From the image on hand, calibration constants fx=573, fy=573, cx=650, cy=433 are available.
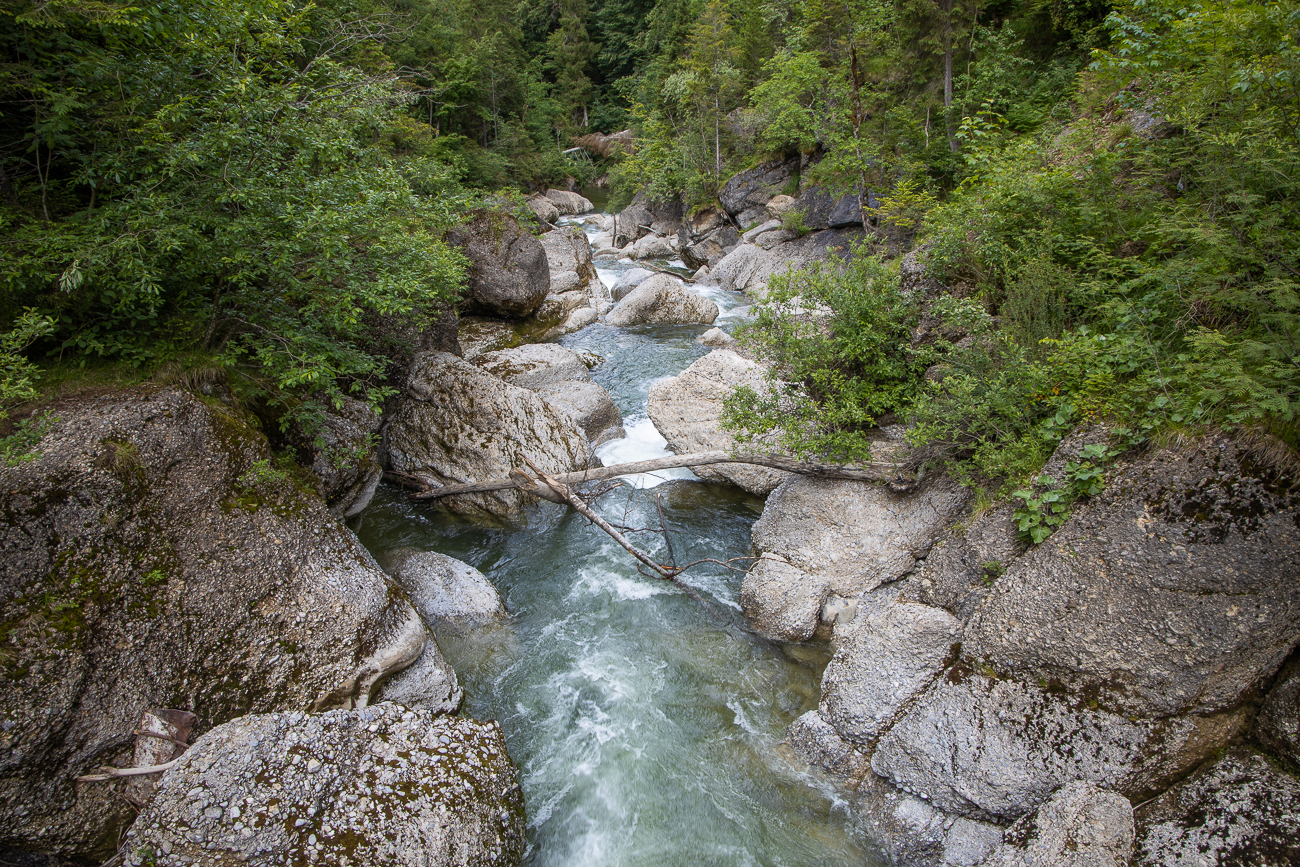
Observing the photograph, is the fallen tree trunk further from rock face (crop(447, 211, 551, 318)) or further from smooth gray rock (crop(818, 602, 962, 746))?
rock face (crop(447, 211, 551, 318))

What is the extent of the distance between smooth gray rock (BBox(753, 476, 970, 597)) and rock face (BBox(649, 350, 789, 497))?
5.25 feet

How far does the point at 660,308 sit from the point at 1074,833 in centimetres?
1619

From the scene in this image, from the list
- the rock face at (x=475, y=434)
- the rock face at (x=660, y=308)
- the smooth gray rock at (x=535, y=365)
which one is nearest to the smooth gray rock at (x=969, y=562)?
the rock face at (x=475, y=434)

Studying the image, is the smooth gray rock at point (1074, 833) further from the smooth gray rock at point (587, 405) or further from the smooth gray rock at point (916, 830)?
the smooth gray rock at point (587, 405)

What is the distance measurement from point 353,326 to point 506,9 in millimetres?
41119

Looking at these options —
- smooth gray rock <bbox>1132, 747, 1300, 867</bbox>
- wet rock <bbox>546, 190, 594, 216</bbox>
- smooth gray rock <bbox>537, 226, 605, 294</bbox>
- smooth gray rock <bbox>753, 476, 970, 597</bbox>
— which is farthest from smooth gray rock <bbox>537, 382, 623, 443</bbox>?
wet rock <bbox>546, 190, 594, 216</bbox>

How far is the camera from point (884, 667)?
587 centimetres

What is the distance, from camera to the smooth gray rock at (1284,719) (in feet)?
13.9

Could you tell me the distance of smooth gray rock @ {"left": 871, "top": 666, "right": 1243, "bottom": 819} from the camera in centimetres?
451

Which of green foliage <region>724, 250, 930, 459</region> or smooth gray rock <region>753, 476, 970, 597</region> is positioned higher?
→ green foliage <region>724, 250, 930, 459</region>

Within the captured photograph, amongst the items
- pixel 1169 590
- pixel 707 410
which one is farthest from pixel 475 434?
pixel 1169 590

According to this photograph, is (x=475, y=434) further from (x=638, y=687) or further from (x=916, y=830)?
(x=916, y=830)

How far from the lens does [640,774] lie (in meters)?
6.01

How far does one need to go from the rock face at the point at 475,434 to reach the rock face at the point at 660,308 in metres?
8.34
